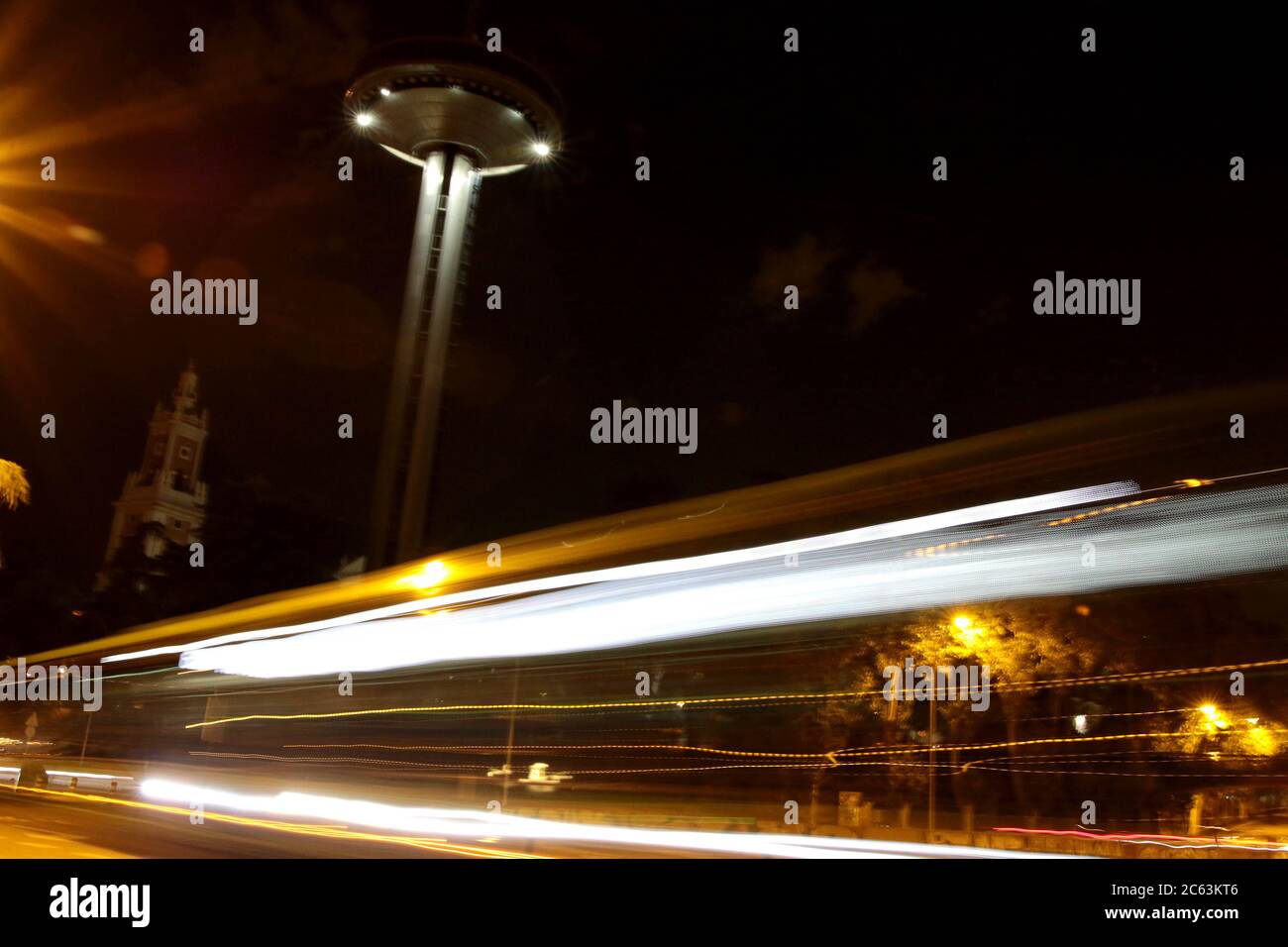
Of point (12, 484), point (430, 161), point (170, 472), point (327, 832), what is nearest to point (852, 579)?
point (327, 832)

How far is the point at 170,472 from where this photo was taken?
362 feet

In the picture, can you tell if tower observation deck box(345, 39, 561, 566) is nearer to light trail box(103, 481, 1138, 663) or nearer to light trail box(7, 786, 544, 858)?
light trail box(7, 786, 544, 858)

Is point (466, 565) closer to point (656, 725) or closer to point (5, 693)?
point (656, 725)

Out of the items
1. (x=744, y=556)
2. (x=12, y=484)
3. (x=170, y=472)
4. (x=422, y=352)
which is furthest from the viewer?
(x=170, y=472)

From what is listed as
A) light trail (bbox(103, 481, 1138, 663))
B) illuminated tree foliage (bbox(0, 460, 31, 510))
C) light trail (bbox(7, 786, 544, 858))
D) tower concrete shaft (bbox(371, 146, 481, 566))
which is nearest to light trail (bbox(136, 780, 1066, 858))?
light trail (bbox(7, 786, 544, 858))

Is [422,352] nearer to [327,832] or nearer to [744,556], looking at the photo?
[327,832]

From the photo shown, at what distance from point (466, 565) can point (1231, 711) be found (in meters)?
7.54

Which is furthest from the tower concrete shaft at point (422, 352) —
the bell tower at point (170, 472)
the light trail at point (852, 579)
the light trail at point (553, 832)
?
the bell tower at point (170, 472)

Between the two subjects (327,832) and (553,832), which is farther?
(327,832)

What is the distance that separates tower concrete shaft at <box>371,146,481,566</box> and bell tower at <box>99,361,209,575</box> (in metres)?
60.6

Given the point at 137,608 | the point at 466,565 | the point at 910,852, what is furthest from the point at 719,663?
the point at 137,608

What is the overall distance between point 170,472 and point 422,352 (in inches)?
2641

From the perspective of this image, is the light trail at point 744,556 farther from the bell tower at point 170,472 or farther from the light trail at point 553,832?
the bell tower at point 170,472

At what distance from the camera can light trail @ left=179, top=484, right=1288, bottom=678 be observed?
685 centimetres
